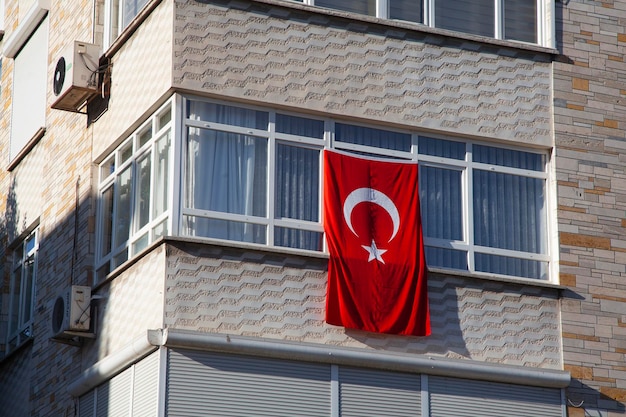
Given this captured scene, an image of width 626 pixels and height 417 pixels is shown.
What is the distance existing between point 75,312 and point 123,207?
1.56m

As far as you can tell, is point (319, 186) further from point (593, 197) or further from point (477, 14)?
point (593, 197)

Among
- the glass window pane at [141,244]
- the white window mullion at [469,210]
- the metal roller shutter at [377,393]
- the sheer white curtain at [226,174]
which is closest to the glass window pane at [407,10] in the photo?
the white window mullion at [469,210]

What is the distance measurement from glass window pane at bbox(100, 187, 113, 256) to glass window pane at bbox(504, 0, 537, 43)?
6.03 metres

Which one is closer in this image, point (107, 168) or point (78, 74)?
point (78, 74)

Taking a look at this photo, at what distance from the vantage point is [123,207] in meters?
19.7

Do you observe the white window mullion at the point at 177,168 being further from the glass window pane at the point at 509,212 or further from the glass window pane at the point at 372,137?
the glass window pane at the point at 509,212

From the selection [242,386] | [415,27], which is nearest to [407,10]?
[415,27]

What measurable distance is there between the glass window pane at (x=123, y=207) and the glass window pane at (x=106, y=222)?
0.33 meters

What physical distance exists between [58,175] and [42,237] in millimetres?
1102

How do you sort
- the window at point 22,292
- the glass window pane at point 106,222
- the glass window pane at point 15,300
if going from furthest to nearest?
the glass window pane at point 15,300
the window at point 22,292
the glass window pane at point 106,222

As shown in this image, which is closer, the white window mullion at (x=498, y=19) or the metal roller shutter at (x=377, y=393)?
the metal roller shutter at (x=377, y=393)

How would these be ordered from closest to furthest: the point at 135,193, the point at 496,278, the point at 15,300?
the point at 496,278
the point at 135,193
the point at 15,300

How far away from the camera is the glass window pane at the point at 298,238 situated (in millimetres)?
18375

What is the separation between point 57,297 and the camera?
19844mm
